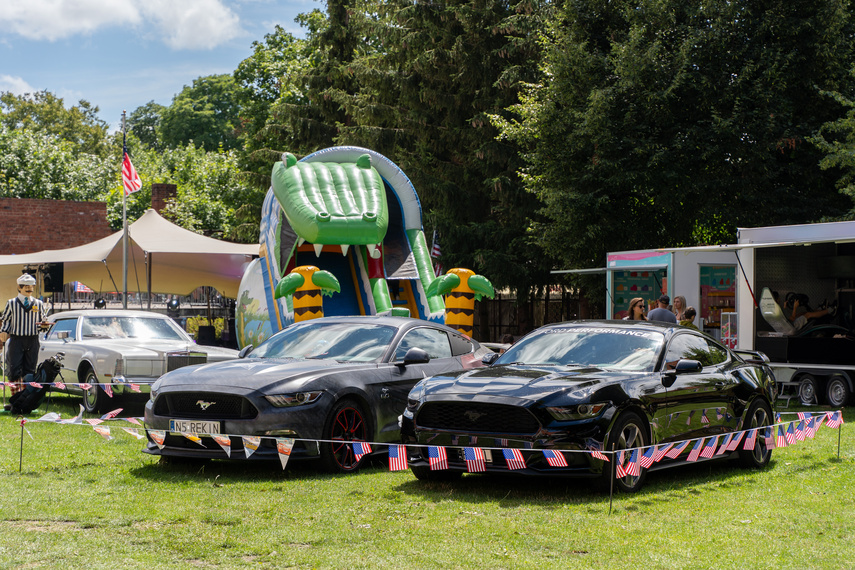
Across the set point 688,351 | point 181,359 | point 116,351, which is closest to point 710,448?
point 688,351

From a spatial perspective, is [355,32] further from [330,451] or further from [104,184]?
[330,451]

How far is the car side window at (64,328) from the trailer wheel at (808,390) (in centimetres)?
1144

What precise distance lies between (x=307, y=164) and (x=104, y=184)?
37108mm

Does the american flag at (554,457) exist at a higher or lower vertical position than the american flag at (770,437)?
higher

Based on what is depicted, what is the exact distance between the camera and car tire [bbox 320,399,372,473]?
8594 mm

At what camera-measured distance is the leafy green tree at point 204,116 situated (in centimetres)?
8094

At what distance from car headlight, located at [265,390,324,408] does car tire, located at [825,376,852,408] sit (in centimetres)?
1016

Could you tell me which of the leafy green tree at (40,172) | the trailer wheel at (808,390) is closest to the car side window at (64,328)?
the trailer wheel at (808,390)

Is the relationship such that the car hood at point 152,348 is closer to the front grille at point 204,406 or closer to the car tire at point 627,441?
the front grille at point 204,406

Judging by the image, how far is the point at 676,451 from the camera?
324 inches

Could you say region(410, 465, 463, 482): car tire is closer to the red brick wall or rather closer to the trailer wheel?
the trailer wheel

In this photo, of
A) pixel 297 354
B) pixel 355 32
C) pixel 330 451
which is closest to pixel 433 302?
pixel 297 354

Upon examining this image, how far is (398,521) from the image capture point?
675 centimetres

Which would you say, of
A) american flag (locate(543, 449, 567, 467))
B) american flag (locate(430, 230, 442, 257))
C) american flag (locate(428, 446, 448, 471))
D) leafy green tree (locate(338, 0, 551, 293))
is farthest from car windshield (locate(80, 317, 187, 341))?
leafy green tree (locate(338, 0, 551, 293))
